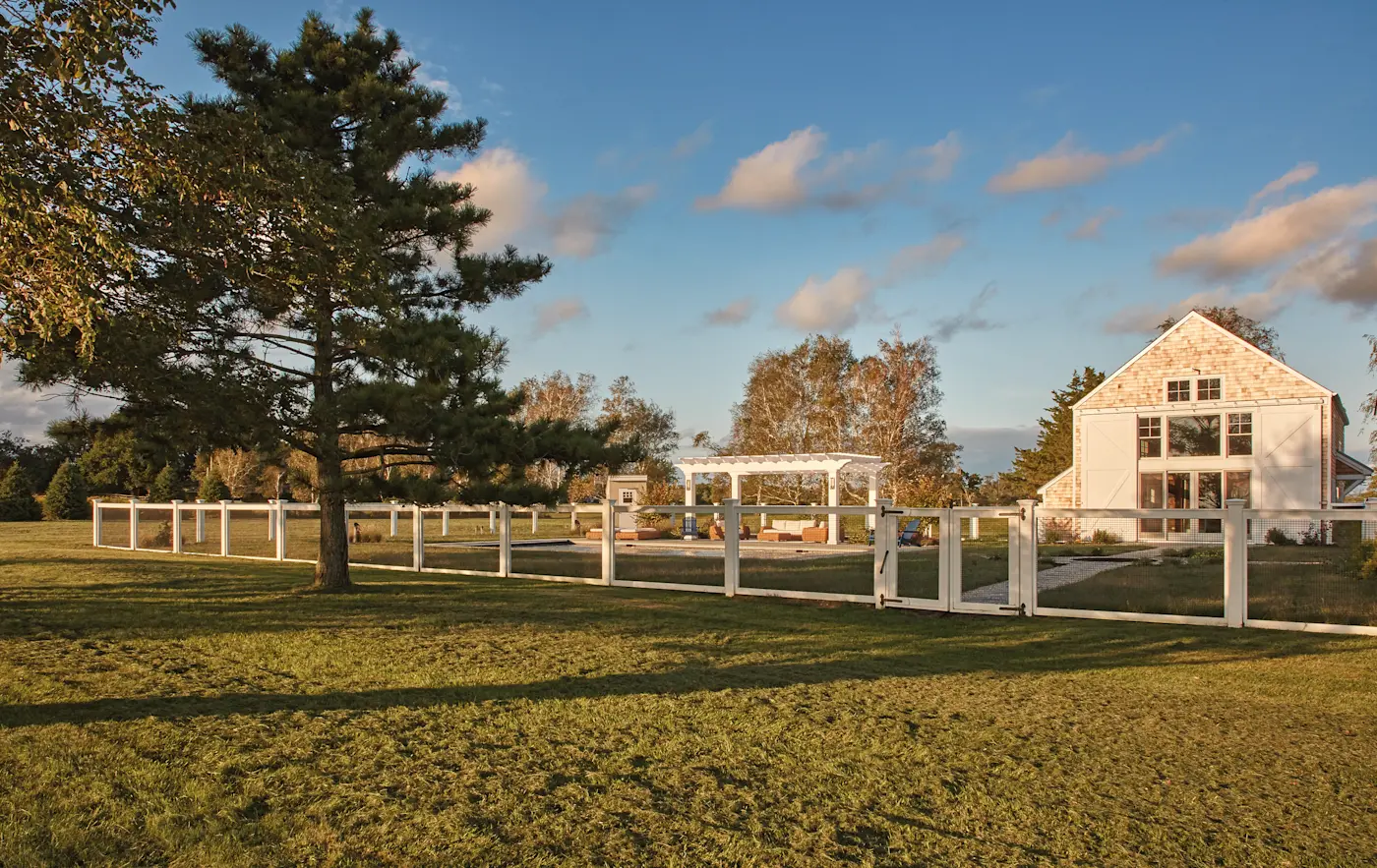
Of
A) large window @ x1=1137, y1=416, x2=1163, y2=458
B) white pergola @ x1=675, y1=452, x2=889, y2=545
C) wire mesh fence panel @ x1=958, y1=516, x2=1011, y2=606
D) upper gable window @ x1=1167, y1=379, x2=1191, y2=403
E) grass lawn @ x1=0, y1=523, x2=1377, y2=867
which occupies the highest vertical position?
upper gable window @ x1=1167, y1=379, x2=1191, y2=403

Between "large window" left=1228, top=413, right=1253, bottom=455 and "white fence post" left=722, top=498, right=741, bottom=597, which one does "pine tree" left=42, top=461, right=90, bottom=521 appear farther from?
"large window" left=1228, top=413, right=1253, bottom=455

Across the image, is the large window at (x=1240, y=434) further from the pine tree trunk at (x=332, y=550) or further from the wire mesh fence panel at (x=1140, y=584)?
the pine tree trunk at (x=332, y=550)

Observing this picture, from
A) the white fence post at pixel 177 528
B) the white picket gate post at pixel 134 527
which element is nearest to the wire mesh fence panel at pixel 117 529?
the white picket gate post at pixel 134 527

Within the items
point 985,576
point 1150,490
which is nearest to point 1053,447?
point 1150,490

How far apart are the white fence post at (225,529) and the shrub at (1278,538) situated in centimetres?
1883

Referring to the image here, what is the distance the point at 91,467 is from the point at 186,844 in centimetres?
4507

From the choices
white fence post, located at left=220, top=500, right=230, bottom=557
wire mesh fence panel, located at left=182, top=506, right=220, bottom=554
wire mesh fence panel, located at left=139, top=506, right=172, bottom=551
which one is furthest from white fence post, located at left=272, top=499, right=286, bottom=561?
wire mesh fence panel, located at left=139, top=506, right=172, bottom=551

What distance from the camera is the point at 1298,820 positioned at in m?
4.09

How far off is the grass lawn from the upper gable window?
20.0 m

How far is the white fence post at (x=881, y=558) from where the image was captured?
11617 mm

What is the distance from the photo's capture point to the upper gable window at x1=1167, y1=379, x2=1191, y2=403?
27.3 meters

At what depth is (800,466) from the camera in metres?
26.5

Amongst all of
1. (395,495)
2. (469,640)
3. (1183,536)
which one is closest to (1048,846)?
(469,640)

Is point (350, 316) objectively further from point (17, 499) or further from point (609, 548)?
point (17, 499)
